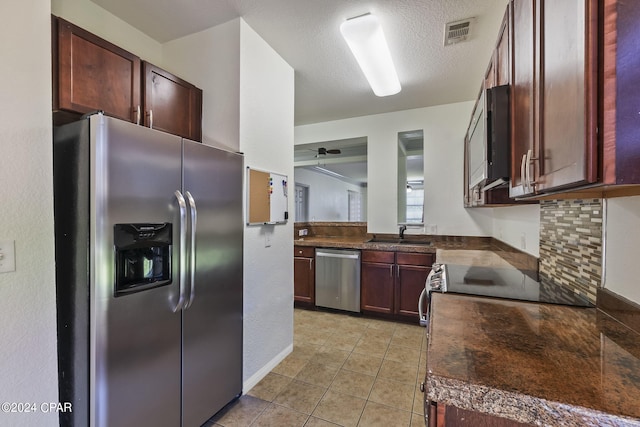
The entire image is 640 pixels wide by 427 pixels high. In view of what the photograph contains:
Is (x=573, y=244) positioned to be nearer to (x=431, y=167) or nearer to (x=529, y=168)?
(x=529, y=168)

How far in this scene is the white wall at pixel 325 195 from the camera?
684 cm

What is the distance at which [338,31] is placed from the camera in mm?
2090

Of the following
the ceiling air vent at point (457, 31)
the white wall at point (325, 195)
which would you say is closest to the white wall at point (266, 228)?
the ceiling air vent at point (457, 31)

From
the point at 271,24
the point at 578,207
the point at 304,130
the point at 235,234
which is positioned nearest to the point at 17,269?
the point at 235,234

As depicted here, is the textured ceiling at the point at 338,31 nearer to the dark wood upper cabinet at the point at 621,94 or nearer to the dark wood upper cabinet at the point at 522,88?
the dark wood upper cabinet at the point at 522,88

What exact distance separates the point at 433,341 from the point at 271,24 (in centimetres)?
220

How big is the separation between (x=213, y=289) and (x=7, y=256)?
0.89 m

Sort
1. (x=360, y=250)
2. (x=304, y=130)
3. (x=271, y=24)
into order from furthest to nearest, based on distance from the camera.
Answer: (x=304, y=130), (x=360, y=250), (x=271, y=24)

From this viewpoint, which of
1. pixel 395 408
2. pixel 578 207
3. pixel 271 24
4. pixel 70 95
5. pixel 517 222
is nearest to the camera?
pixel 578 207

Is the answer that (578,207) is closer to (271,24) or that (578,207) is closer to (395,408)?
(395,408)

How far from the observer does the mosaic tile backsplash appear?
1187 mm

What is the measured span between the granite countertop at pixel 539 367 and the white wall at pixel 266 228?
4.69 ft

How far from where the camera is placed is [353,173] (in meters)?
8.02

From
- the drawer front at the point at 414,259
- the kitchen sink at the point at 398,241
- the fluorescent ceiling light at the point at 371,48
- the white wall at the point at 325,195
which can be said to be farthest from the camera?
the white wall at the point at 325,195
